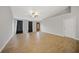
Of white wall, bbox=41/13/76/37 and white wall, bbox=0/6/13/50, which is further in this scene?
white wall, bbox=41/13/76/37

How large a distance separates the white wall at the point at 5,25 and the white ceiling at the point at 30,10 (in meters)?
0.12

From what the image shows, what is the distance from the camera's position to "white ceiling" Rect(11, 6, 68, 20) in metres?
1.79

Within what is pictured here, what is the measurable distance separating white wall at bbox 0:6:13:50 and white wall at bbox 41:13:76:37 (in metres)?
0.71

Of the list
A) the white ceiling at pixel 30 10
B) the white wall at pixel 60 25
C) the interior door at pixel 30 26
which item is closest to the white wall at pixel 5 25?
the white ceiling at pixel 30 10

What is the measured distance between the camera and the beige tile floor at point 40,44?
1807mm

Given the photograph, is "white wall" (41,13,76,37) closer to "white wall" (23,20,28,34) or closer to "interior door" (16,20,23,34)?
"white wall" (23,20,28,34)

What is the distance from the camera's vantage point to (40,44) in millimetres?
1996

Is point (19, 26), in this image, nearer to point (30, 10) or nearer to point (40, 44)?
point (30, 10)


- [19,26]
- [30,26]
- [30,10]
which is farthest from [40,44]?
[30,10]

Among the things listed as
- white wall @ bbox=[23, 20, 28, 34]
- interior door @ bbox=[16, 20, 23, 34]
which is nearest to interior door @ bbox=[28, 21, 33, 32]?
white wall @ bbox=[23, 20, 28, 34]

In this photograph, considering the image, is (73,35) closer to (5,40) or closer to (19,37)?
(19,37)

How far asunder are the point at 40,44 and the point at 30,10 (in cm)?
74

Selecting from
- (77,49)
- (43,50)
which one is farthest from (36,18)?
(77,49)

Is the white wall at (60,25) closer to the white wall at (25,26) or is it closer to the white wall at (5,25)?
the white wall at (25,26)
